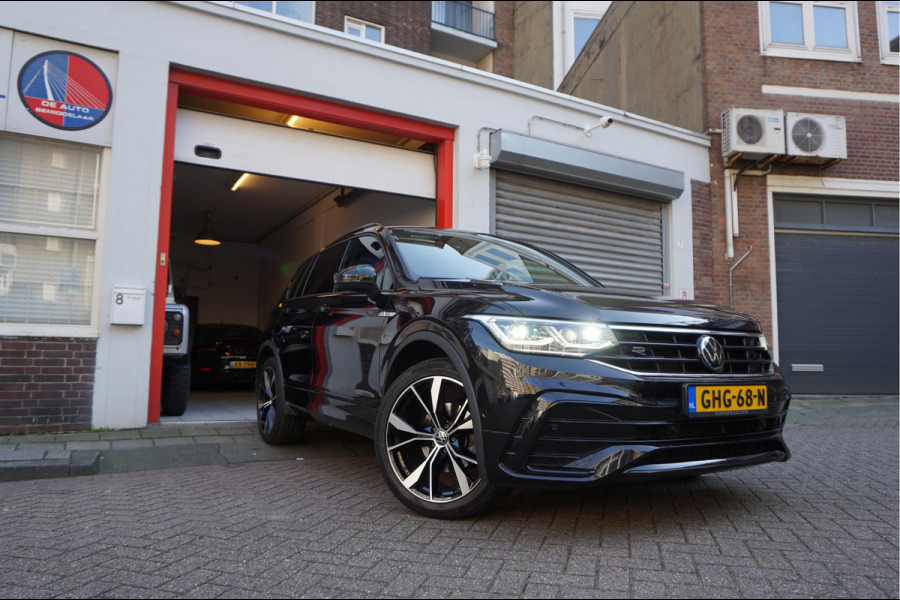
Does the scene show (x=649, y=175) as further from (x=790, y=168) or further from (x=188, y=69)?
(x=188, y=69)

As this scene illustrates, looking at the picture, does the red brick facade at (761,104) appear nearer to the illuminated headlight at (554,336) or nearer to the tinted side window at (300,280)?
the tinted side window at (300,280)

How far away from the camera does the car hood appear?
9.55ft

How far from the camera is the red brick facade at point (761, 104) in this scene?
10.2m

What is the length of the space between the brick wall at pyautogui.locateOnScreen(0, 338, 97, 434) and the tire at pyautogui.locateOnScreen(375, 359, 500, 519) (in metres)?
3.59

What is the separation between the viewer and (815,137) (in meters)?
9.84

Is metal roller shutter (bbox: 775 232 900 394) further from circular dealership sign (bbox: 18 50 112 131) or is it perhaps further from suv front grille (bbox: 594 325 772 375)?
circular dealership sign (bbox: 18 50 112 131)

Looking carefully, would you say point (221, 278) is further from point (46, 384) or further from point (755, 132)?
point (755, 132)

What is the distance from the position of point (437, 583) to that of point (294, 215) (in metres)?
13.4

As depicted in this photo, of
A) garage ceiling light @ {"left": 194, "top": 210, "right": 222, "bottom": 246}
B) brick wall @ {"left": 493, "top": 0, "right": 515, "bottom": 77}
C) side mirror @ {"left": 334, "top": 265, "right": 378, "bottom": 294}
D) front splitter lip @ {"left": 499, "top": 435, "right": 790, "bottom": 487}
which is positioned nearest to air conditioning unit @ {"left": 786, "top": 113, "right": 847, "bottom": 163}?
side mirror @ {"left": 334, "top": 265, "right": 378, "bottom": 294}

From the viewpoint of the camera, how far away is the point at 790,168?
10328 millimetres

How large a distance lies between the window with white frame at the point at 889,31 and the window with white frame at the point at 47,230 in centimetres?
1200

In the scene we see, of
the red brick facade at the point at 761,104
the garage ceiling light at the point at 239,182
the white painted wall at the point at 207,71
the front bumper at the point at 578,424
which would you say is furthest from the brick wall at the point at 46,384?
the red brick facade at the point at 761,104

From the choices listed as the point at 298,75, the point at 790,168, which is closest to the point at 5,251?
the point at 298,75

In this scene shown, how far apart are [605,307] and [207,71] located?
5395 millimetres
